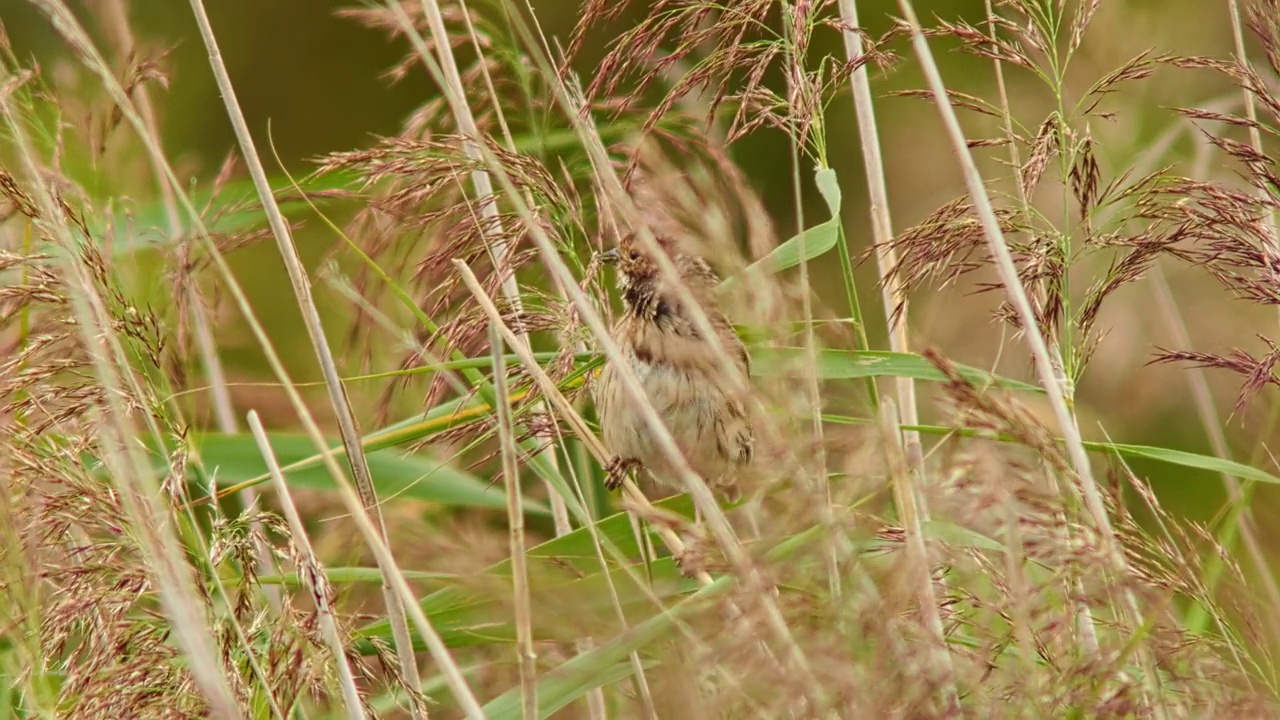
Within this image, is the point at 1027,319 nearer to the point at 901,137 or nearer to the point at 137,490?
the point at 137,490

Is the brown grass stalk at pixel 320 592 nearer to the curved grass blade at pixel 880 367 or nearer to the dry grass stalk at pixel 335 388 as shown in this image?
the dry grass stalk at pixel 335 388

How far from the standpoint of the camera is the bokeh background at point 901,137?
3756 millimetres

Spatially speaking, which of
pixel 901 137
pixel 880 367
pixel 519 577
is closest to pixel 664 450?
pixel 519 577

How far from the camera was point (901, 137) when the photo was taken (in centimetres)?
805

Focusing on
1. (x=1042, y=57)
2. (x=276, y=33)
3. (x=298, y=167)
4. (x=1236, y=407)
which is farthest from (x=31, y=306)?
(x=276, y=33)

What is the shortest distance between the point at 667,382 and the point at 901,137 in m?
5.12

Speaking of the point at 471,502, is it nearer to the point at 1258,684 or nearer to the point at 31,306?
the point at 31,306

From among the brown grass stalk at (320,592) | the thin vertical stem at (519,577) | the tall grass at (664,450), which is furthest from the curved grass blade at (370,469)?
the thin vertical stem at (519,577)

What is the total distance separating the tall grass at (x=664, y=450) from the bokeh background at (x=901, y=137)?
0.14 meters

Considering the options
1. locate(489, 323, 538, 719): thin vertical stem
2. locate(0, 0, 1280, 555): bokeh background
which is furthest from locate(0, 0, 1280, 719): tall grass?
locate(0, 0, 1280, 555): bokeh background

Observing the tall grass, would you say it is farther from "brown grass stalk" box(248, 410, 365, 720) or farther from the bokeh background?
the bokeh background

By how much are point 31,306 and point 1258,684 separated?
209 centimetres

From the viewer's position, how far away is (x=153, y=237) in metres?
2.96

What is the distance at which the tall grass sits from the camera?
5.73 feet
